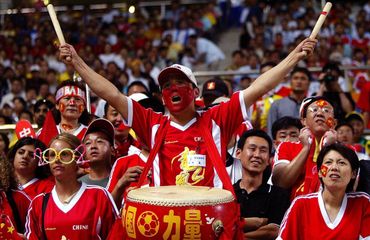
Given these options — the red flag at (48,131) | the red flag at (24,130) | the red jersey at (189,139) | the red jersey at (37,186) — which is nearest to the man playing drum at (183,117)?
the red jersey at (189,139)

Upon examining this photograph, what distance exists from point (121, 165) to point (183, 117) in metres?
0.93

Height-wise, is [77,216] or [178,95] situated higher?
[178,95]

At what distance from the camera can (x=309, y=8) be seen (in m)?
17.5

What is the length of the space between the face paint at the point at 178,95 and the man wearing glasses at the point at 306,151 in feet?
3.36

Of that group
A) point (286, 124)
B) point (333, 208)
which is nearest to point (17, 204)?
point (333, 208)

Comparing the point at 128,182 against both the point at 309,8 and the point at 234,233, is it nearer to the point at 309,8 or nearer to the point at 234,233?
the point at 234,233

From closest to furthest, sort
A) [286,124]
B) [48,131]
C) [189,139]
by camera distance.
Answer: [189,139] < [286,124] < [48,131]

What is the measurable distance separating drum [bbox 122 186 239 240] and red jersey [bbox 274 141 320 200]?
3.95 feet

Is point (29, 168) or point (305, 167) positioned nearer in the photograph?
point (305, 167)

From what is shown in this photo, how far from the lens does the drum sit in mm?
5137

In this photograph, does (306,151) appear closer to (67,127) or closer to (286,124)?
(286,124)

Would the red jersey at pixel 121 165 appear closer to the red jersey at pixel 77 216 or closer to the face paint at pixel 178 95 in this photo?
the red jersey at pixel 77 216

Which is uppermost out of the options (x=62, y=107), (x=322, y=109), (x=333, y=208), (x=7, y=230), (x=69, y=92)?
(x=69, y=92)

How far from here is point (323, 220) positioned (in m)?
5.77
